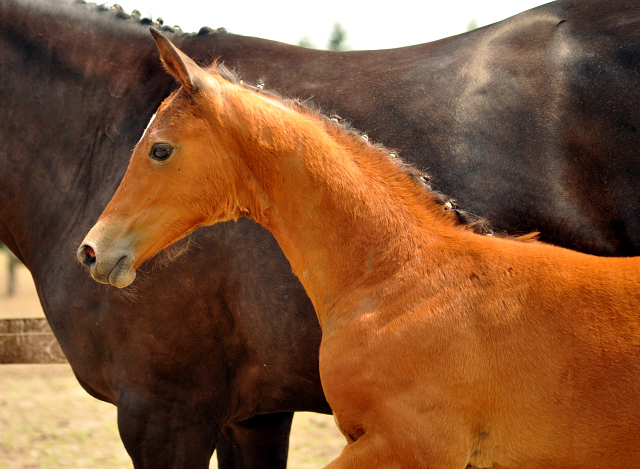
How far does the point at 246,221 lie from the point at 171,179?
649mm

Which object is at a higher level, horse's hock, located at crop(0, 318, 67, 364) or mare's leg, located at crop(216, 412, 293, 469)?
mare's leg, located at crop(216, 412, 293, 469)

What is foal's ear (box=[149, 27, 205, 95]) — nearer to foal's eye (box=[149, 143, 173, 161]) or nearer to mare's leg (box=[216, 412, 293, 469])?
foal's eye (box=[149, 143, 173, 161])

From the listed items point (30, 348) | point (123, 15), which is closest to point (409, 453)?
point (123, 15)

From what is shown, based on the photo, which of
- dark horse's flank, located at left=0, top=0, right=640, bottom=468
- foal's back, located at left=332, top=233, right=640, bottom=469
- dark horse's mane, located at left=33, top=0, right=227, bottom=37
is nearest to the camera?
foal's back, located at left=332, top=233, right=640, bottom=469

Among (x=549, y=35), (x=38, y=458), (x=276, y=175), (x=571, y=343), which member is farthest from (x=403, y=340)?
(x=38, y=458)

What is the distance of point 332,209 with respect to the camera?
98.7 inches

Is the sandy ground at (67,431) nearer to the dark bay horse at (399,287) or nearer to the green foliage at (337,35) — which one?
the dark bay horse at (399,287)

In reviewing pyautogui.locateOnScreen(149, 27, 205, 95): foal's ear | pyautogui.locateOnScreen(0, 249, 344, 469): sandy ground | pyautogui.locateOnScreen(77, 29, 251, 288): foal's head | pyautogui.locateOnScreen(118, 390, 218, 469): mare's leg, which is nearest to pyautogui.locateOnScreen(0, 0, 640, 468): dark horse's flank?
pyautogui.locateOnScreen(118, 390, 218, 469): mare's leg

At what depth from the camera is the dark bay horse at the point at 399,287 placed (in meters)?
2.15

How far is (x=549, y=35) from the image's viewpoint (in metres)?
3.02

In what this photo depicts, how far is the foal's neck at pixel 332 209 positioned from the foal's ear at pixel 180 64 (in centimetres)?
24

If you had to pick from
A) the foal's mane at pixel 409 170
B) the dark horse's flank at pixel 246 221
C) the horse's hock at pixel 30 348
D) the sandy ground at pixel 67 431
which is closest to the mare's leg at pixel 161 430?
the dark horse's flank at pixel 246 221

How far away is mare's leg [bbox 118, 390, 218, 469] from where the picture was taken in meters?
3.10

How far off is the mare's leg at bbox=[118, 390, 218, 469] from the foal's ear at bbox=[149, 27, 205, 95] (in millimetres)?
1503
